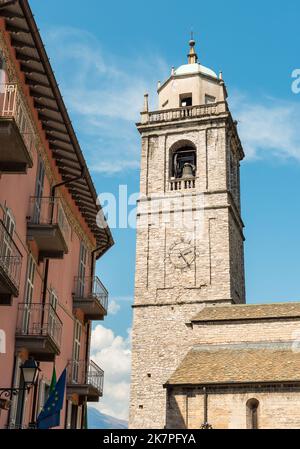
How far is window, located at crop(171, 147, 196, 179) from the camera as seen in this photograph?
43.4 m

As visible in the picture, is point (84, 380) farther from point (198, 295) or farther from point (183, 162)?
point (183, 162)

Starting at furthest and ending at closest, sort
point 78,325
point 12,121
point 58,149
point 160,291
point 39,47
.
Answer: point 160,291 < point 78,325 < point 58,149 < point 39,47 < point 12,121

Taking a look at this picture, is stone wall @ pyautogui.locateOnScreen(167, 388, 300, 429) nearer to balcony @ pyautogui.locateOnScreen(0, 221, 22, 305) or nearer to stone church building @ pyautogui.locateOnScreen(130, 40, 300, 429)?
stone church building @ pyautogui.locateOnScreen(130, 40, 300, 429)

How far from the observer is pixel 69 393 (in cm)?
1830

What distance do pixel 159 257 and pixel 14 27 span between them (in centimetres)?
2916

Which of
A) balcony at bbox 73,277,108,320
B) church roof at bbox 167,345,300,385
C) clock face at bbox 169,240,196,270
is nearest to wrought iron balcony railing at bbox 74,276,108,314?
balcony at bbox 73,277,108,320

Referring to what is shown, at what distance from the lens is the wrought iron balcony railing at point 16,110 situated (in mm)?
11929

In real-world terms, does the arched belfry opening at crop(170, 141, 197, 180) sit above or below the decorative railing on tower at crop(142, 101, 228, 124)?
below

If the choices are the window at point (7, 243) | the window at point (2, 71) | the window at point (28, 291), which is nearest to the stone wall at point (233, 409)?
the window at point (28, 291)

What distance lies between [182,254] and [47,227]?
2624 cm

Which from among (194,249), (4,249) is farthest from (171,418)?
(4,249)

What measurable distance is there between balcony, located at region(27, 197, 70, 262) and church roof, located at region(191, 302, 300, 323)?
19.2 metres

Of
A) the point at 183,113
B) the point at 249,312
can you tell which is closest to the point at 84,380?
the point at 249,312
